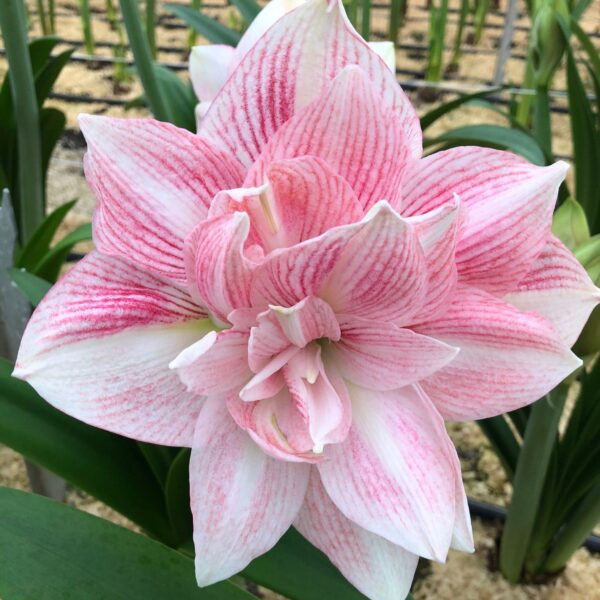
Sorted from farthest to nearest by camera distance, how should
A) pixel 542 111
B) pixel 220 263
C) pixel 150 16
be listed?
pixel 150 16
pixel 542 111
pixel 220 263

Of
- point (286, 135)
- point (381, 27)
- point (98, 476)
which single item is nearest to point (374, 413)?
point (286, 135)

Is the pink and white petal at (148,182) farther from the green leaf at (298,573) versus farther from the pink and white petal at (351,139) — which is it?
the green leaf at (298,573)

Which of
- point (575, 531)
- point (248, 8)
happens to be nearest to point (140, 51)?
point (248, 8)

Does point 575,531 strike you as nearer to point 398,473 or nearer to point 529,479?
point 529,479

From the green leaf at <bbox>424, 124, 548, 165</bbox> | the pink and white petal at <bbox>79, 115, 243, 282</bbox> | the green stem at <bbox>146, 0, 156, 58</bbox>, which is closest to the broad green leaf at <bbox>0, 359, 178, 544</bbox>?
the pink and white petal at <bbox>79, 115, 243, 282</bbox>

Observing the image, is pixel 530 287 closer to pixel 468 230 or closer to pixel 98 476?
pixel 468 230
